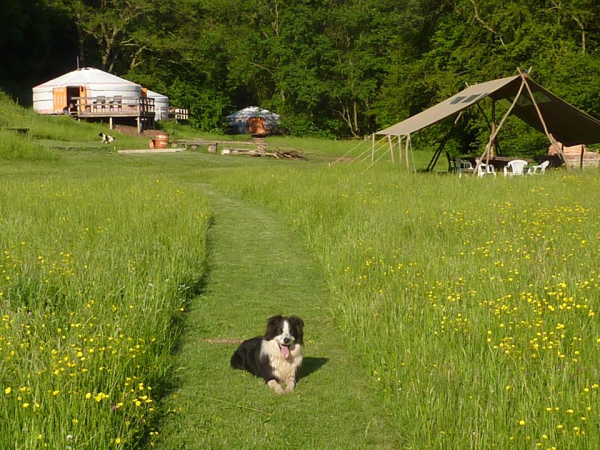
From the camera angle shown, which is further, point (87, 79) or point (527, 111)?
point (87, 79)

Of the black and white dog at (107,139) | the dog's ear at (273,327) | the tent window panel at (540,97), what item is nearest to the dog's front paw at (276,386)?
the dog's ear at (273,327)

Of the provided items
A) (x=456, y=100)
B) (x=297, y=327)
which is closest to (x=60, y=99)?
(x=456, y=100)

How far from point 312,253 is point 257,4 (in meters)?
51.3

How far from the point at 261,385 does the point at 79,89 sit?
157ft

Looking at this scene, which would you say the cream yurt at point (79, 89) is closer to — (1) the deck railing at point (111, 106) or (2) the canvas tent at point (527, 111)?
(1) the deck railing at point (111, 106)

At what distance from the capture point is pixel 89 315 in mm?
6863

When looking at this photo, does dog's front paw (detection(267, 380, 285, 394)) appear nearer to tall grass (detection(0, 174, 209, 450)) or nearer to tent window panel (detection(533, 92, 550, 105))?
tall grass (detection(0, 174, 209, 450))

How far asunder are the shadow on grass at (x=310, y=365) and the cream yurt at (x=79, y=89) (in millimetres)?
45542

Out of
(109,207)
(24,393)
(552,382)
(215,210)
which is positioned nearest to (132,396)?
(24,393)

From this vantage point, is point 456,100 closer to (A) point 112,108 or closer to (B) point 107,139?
(B) point 107,139

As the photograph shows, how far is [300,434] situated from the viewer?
5676 millimetres

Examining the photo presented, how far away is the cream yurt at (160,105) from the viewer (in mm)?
55812

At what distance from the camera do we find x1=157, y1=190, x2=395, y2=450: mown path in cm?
559

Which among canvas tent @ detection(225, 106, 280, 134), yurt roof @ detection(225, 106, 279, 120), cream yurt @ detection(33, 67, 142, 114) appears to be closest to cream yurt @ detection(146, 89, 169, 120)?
cream yurt @ detection(33, 67, 142, 114)
